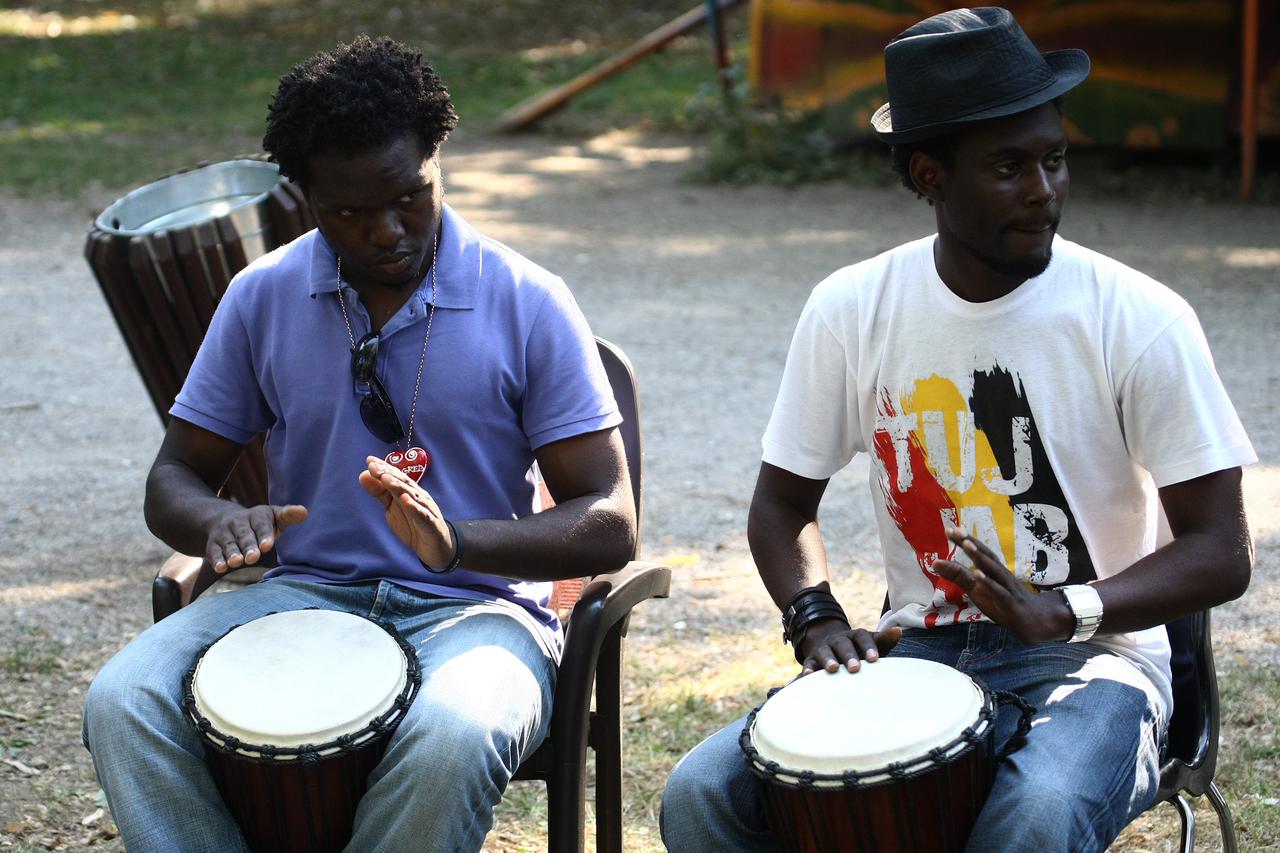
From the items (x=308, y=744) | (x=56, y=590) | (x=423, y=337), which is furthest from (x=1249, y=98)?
(x=308, y=744)

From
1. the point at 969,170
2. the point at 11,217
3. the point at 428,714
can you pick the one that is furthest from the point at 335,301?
the point at 11,217

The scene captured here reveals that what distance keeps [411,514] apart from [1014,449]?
3.32 ft

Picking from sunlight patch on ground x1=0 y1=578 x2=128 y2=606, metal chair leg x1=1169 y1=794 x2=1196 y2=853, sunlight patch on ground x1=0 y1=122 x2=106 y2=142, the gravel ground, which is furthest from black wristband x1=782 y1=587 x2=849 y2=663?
sunlight patch on ground x1=0 y1=122 x2=106 y2=142

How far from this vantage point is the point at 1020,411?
2570 millimetres

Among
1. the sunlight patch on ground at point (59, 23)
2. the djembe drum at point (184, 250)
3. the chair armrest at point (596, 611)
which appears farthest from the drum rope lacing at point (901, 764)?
the sunlight patch on ground at point (59, 23)

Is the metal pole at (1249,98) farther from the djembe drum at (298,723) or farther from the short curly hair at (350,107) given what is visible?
the djembe drum at (298,723)

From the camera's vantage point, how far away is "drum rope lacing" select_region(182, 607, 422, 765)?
2.43 meters

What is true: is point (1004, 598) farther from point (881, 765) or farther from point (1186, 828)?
point (1186, 828)

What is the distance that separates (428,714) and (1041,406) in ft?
3.71

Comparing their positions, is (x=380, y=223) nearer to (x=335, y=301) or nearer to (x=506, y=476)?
(x=335, y=301)

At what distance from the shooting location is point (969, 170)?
2.55 meters

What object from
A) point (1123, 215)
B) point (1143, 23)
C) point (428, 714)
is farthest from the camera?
point (1143, 23)

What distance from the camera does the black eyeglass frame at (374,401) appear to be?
2887 mm

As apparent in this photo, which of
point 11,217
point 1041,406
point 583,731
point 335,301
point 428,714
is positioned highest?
point 335,301
